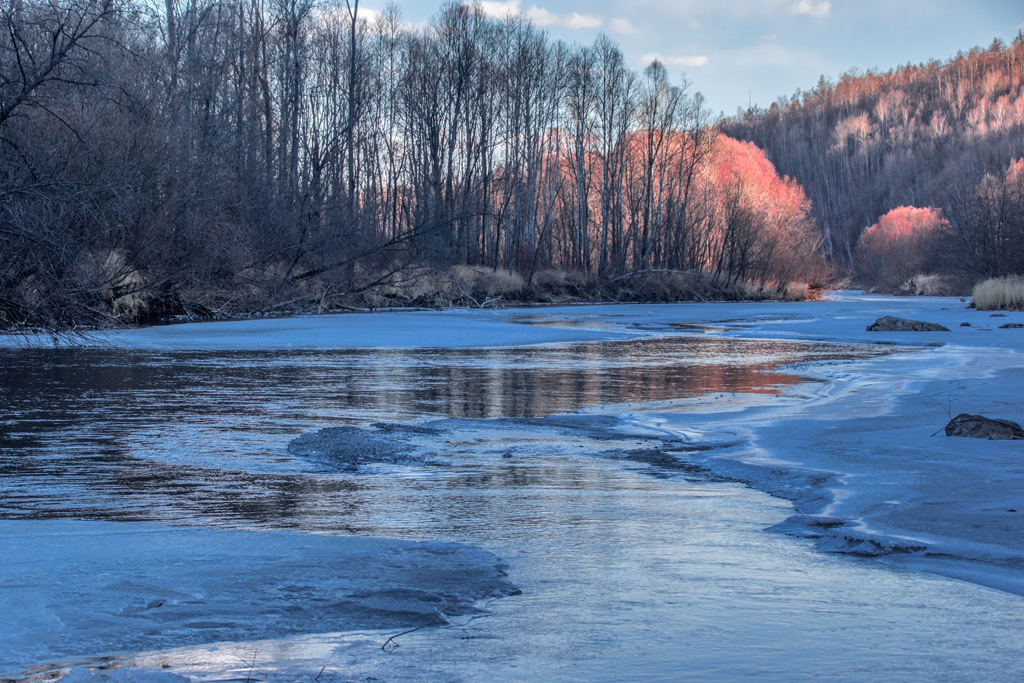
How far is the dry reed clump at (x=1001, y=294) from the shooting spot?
26.1 metres

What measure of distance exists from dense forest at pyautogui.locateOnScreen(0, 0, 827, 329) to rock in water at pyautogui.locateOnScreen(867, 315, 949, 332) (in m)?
11.5

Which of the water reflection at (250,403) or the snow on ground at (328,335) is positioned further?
the snow on ground at (328,335)

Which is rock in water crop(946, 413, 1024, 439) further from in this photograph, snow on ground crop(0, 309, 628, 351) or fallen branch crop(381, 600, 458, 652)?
snow on ground crop(0, 309, 628, 351)

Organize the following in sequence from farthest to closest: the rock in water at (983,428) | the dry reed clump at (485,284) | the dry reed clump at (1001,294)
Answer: the dry reed clump at (485,284) < the dry reed clump at (1001,294) < the rock in water at (983,428)

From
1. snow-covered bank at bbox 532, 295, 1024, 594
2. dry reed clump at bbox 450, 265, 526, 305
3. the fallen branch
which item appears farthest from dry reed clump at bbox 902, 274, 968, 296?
the fallen branch

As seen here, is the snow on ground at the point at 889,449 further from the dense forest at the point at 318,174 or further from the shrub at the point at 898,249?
the shrub at the point at 898,249

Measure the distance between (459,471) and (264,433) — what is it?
5.95ft

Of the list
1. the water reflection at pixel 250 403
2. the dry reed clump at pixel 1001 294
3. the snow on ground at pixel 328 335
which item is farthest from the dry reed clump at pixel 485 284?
the dry reed clump at pixel 1001 294

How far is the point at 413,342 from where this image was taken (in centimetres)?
1528

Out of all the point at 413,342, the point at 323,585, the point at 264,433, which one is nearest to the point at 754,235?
the point at 413,342

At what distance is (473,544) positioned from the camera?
350 centimetres

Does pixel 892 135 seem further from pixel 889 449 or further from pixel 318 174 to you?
pixel 889 449

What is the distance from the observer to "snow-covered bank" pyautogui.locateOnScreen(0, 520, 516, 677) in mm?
Result: 2490

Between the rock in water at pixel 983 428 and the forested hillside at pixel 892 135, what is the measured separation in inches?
2882
